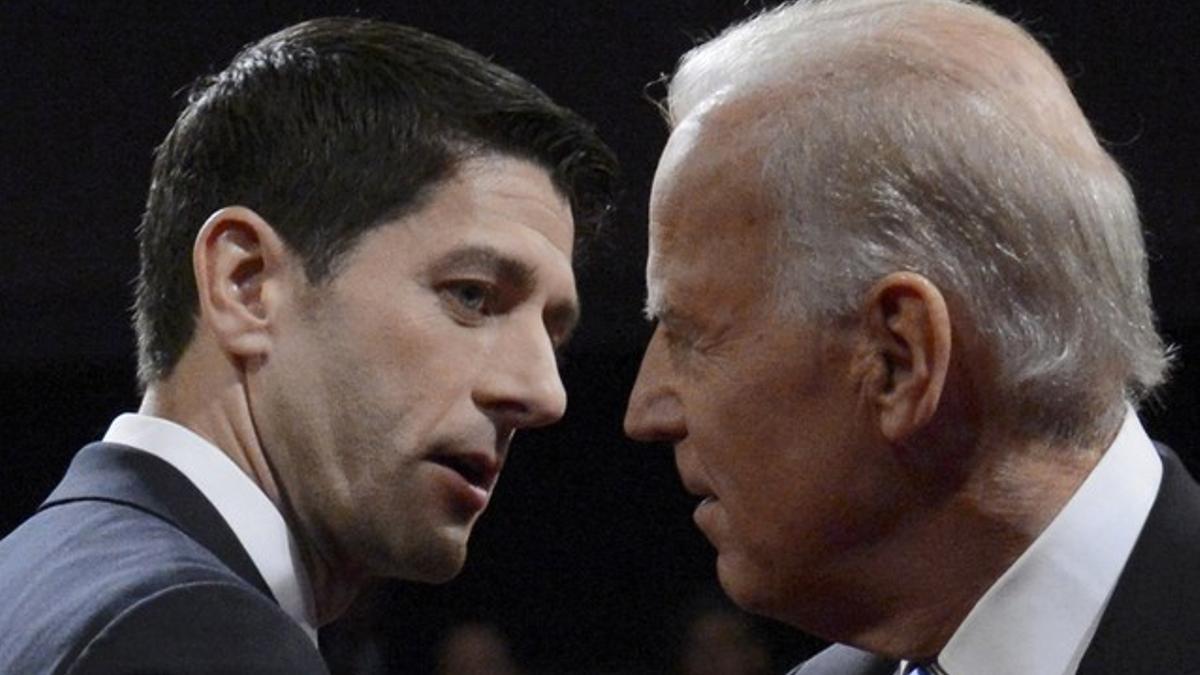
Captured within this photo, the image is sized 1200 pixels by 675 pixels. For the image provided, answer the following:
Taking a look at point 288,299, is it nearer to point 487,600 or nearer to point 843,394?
point 843,394

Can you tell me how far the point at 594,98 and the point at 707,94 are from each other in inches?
61.5

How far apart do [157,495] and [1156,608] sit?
0.60 meters

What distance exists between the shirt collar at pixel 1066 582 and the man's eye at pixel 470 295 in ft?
1.46

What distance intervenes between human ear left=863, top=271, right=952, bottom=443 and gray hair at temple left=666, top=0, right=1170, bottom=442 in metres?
0.01

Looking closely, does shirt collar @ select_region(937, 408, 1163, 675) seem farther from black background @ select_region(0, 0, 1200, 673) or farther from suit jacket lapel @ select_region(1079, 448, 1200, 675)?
black background @ select_region(0, 0, 1200, 673)

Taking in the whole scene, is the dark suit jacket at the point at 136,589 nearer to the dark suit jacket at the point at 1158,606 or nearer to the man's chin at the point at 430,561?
the man's chin at the point at 430,561

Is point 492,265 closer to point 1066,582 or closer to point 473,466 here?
point 473,466

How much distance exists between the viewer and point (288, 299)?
1.42 m

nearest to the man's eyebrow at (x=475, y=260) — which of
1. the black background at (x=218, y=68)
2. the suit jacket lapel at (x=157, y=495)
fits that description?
the suit jacket lapel at (x=157, y=495)

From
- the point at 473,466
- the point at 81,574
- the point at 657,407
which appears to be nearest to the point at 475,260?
the point at 473,466

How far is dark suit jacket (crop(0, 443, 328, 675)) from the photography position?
1134 mm

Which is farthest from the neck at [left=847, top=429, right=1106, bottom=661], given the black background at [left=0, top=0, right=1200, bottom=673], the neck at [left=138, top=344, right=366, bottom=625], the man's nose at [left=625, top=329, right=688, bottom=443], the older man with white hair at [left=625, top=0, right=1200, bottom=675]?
the black background at [left=0, top=0, right=1200, bottom=673]

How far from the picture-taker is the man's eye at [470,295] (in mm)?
1433

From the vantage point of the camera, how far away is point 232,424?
1400 millimetres
